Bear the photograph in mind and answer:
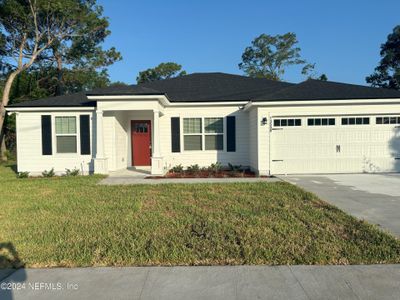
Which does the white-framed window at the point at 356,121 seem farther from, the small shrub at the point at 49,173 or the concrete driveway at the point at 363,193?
the small shrub at the point at 49,173

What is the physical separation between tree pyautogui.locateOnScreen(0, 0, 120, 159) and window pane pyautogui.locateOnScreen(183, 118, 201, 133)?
12.2 meters

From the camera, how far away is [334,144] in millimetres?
→ 11742

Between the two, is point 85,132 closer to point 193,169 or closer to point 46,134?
point 46,134

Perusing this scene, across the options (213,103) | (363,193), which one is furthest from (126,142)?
(363,193)

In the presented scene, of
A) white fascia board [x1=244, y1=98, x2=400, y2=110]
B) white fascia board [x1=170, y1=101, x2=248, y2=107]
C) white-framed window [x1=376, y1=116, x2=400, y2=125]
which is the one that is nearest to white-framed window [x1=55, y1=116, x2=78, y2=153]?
white fascia board [x1=170, y1=101, x2=248, y2=107]

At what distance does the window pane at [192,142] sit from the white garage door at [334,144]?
3327mm

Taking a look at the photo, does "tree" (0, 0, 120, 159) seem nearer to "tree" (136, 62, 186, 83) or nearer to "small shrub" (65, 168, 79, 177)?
"small shrub" (65, 168, 79, 177)

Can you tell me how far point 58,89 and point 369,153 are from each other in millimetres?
25441

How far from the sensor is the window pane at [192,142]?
13500 millimetres

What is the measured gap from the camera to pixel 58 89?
27469 millimetres

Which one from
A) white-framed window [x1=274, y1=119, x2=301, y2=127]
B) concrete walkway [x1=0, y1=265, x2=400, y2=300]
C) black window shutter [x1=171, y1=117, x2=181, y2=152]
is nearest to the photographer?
concrete walkway [x1=0, y1=265, x2=400, y2=300]

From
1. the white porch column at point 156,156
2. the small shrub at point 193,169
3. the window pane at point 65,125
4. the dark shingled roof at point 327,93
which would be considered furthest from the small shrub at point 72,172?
the dark shingled roof at point 327,93

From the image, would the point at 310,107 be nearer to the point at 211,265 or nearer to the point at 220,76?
the point at 220,76

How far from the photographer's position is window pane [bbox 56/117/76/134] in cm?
1294
